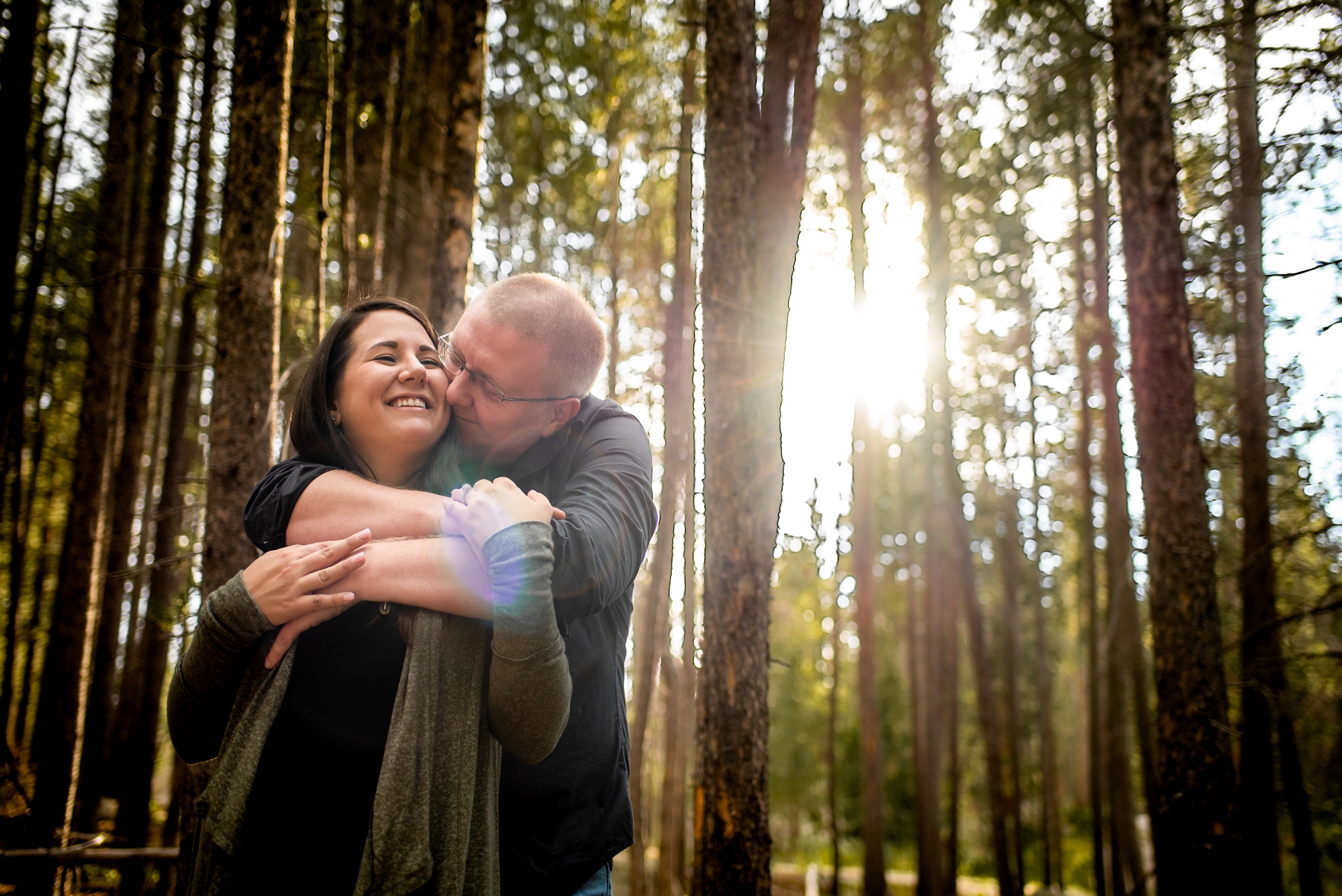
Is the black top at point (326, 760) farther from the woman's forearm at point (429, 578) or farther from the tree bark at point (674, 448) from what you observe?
the tree bark at point (674, 448)

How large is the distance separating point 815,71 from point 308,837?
233 inches

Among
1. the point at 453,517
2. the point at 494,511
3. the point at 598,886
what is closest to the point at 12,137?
the point at 453,517

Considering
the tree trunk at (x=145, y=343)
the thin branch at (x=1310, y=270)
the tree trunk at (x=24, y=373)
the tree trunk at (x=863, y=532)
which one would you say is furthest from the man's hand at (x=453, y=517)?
the tree trunk at (x=863, y=532)

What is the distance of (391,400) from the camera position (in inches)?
75.5

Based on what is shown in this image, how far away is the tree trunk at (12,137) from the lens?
8.23ft

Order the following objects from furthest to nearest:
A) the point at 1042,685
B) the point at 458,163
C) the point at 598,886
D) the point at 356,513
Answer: the point at 1042,685 → the point at 458,163 → the point at 598,886 → the point at 356,513

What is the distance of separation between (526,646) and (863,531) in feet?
36.5

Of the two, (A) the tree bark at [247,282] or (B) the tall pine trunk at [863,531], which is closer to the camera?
(A) the tree bark at [247,282]

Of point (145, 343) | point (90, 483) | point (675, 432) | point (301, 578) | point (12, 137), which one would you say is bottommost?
point (301, 578)

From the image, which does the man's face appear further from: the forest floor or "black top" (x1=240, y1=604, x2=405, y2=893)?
the forest floor

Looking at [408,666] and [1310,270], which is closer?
[408,666]

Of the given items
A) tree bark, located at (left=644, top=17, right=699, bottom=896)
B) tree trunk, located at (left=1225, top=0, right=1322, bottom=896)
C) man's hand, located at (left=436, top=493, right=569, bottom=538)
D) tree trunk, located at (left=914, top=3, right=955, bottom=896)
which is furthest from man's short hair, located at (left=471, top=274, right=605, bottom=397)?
tree trunk, located at (left=914, top=3, right=955, bottom=896)

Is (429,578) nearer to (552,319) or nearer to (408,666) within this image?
(408,666)

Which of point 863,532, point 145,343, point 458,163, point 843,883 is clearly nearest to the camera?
point 458,163
